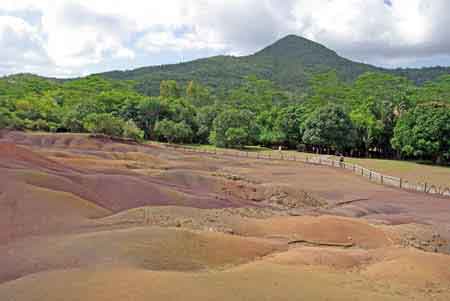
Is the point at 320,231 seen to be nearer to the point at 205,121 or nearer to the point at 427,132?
the point at 427,132

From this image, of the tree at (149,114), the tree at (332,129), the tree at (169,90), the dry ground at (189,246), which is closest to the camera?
the dry ground at (189,246)

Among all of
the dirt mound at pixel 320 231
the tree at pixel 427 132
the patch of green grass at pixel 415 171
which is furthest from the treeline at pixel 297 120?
the dirt mound at pixel 320 231

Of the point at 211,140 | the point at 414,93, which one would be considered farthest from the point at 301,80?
the point at 211,140

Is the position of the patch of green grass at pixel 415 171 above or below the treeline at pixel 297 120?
below

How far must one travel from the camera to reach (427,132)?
2253 inches

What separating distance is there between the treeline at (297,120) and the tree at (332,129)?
148 millimetres

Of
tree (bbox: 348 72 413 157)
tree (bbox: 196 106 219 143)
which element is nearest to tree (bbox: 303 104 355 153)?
tree (bbox: 348 72 413 157)

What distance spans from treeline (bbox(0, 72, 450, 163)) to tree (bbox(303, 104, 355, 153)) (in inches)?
5.8

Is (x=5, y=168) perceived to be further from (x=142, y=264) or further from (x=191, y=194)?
(x=142, y=264)

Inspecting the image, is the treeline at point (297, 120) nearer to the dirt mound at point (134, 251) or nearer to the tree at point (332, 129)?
the tree at point (332, 129)

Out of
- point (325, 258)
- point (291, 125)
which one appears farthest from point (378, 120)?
point (325, 258)

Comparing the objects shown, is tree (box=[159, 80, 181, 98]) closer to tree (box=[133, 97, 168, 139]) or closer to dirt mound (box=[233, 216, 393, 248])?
tree (box=[133, 97, 168, 139])

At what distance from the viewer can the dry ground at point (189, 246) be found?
9.91 m

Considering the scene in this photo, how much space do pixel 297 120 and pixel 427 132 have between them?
24384mm
